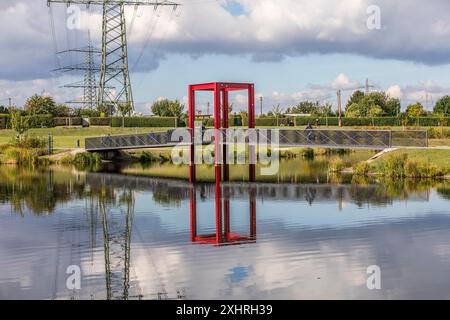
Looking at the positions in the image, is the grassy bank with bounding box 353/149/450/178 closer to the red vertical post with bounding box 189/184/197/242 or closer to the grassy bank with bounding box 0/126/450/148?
the red vertical post with bounding box 189/184/197/242

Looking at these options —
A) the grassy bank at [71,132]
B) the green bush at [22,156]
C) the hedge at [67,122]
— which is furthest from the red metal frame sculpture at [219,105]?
the hedge at [67,122]

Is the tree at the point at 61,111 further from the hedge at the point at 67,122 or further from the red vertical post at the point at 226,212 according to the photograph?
the red vertical post at the point at 226,212

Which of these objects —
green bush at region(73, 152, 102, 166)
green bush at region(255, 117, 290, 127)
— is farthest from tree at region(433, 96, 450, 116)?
green bush at region(73, 152, 102, 166)

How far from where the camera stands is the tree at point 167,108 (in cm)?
9133

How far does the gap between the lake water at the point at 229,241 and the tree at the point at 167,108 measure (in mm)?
60812

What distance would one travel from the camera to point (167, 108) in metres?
95.4

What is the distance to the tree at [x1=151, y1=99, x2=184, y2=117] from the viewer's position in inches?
3596

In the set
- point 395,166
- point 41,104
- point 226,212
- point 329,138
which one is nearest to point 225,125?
point 329,138

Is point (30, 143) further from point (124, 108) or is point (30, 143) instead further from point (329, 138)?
point (124, 108)

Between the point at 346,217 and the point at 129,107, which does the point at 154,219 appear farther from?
the point at 129,107

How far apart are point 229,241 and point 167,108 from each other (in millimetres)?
78223

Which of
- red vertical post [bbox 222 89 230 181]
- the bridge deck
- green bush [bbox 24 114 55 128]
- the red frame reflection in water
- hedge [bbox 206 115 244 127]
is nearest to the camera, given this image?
the red frame reflection in water

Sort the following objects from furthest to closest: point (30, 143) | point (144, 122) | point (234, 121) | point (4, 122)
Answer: point (234, 121), point (144, 122), point (4, 122), point (30, 143)

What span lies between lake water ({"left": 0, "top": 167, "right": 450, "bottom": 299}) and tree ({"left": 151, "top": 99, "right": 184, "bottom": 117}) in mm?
60812
